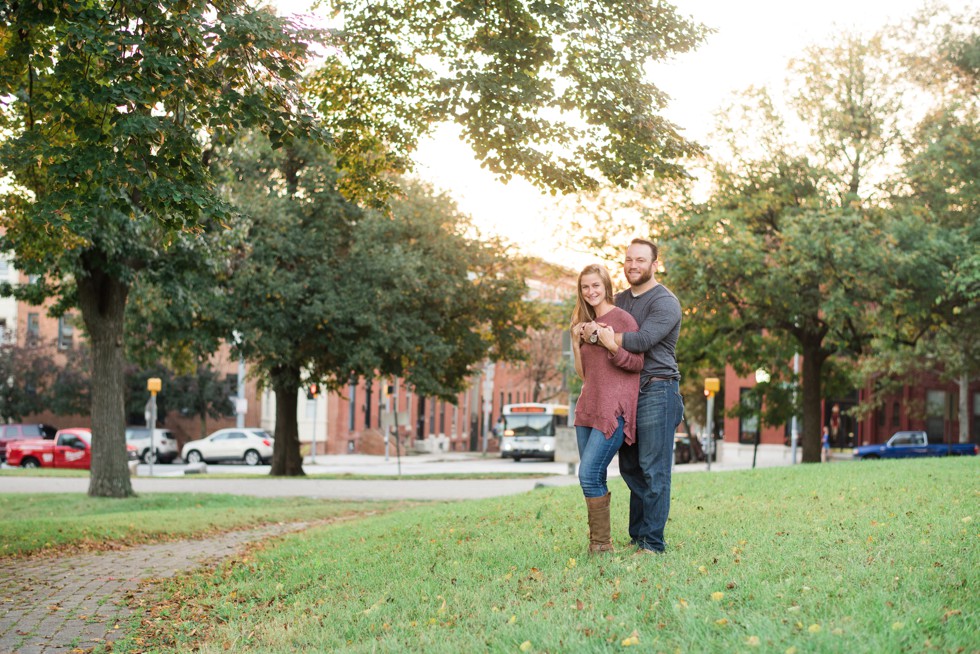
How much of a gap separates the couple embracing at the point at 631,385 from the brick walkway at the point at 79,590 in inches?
126

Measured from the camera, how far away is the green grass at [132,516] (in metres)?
12.2

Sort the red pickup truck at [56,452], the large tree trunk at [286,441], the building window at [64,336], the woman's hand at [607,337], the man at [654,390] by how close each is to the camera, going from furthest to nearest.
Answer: the building window at [64,336] < the red pickup truck at [56,452] < the large tree trunk at [286,441] < the man at [654,390] < the woman's hand at [607,337]

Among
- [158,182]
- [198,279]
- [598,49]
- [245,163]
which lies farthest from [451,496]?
[158,182]

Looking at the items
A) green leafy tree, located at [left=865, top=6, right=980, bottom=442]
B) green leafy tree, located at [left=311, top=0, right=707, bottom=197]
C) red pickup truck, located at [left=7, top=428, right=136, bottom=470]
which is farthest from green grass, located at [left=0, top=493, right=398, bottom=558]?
red pickup truck, located at [left=7, top=428, right=136, bottom=470]

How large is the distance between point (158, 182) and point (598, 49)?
4.69 m

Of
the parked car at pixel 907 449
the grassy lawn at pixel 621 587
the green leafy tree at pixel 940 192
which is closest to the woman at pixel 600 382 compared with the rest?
the grassy lawn at pixel 621 587

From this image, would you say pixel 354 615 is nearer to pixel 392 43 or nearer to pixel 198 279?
pixel 392 43

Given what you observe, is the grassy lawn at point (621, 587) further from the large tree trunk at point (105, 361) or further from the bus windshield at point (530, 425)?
the bus windshield at point (530, 425)

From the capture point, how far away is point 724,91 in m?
26.2

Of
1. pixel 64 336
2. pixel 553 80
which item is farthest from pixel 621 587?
pixel 64 336

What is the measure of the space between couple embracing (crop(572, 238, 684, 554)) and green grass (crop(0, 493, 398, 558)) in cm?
733

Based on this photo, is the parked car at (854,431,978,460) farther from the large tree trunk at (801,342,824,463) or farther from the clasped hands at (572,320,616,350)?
the clasped hands at (572,320,616,350)

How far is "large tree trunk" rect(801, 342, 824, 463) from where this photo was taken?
26.8 metres

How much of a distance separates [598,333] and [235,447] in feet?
124
